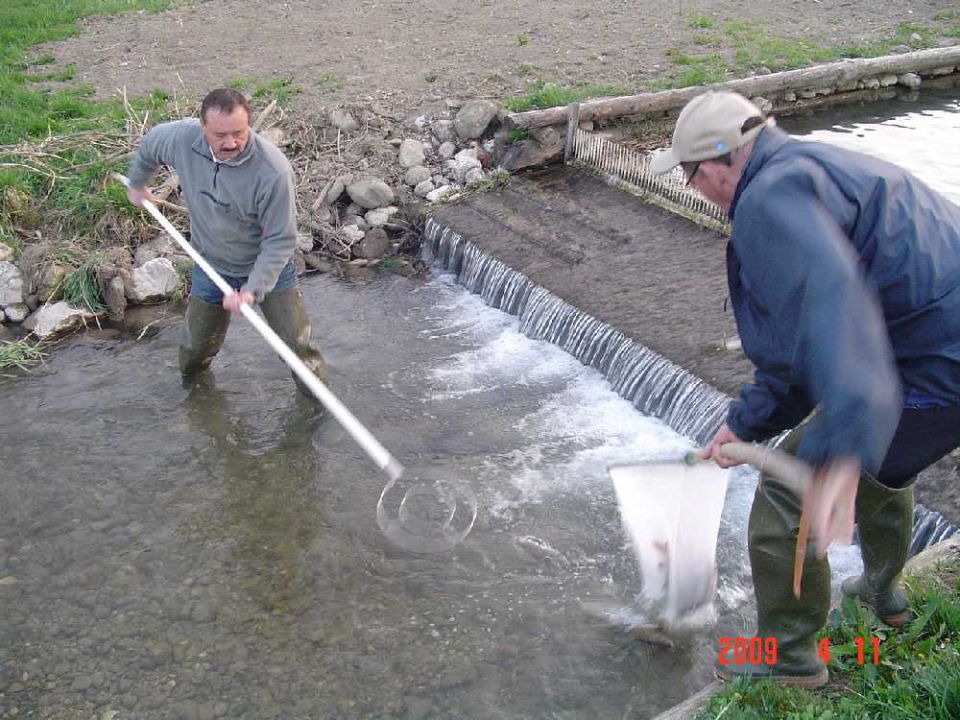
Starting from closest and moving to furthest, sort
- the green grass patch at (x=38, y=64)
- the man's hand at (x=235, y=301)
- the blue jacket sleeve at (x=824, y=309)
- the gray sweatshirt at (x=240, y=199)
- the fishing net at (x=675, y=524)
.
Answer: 1. the blue jacket sleeve at (x=824, y=309)
2. the fishing net at (x=675, y=524)
3. the man's hand at (x=235, y=301)
4. the gray sweatshirt at (x=240, y=199)
5. the green grass patch at (x=38, y=64)

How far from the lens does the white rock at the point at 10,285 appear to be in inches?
312

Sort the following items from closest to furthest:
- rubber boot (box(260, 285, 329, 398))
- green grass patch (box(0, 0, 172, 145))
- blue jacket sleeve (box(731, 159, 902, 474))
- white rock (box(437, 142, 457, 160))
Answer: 1. blue jacket sleeve (box(731, 159, 902, 474))
2. rubber boot (box(260, 285, 329, 398))
3. green grass patch (box(0, 0, 172, 145))
4. white rock (box(437, 142, 457, 160))

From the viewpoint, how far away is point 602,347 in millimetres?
6961

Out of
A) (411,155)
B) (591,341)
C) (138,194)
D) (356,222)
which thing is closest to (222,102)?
(138,194)

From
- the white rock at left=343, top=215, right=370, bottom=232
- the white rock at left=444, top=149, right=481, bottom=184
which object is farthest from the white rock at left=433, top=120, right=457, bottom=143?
the white rock at left=343, top=215, right=370, bottom=232

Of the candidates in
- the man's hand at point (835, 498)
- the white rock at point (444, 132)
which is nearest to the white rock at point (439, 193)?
the white rock at point (444, 132)

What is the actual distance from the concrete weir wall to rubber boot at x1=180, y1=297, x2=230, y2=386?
4650 mm

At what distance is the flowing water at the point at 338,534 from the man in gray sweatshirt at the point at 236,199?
1.16 meters

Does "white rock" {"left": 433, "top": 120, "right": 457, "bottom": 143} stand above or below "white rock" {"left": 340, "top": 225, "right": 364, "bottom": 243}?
above

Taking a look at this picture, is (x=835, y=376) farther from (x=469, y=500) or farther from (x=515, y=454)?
(x=515, y=454)

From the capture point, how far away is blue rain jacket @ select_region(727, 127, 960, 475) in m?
2.25

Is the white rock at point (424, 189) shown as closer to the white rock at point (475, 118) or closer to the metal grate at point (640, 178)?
the white rock at point (475, 118)

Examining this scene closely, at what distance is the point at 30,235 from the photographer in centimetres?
855

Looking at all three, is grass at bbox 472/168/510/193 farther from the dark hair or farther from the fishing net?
the fishing net
